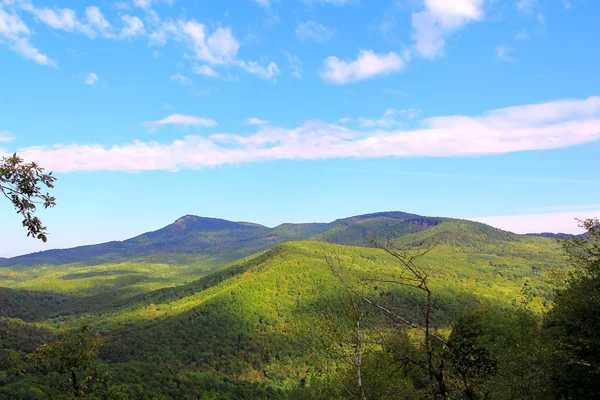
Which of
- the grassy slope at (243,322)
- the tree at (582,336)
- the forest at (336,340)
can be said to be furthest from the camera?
the grassy slope at (243,322)

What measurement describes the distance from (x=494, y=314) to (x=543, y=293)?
153 meters

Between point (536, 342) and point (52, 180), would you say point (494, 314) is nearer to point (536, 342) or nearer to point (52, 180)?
point (536, 342)

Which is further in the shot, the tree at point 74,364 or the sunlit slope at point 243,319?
the sunlit slope at point 243,319

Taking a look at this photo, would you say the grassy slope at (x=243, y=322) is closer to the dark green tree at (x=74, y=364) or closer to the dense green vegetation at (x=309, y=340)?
the dense green vegetation at (x=309, y=340)

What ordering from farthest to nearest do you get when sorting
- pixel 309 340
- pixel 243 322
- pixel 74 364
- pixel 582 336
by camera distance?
pixel 243 322 < pixel 582 336 < pixel 74 364 < pixel 309 340

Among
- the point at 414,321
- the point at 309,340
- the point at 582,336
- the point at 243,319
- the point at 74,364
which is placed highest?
the point at 414,321

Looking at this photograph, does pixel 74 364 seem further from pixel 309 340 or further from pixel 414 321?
pixel 414 321

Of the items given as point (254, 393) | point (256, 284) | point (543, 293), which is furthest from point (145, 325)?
point (543, 293)

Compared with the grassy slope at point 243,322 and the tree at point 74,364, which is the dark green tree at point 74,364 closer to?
the tree at point 74,364

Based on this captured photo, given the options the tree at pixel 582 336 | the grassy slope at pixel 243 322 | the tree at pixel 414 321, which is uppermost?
the tree at pixel 414 321

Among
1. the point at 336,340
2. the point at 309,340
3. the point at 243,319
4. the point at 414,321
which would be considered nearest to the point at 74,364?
the point at 309,340

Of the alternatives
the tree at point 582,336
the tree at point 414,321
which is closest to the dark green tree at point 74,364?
the tree at point 414,321

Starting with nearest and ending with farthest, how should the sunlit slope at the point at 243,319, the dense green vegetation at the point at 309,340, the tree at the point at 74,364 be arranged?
the dense green vegetation at the point at 309,340, the tree at the point at 74,364, the sunlit slope at the point at 243,319

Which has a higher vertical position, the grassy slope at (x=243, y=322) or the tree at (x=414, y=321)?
the tree at (x=414, y=321)
